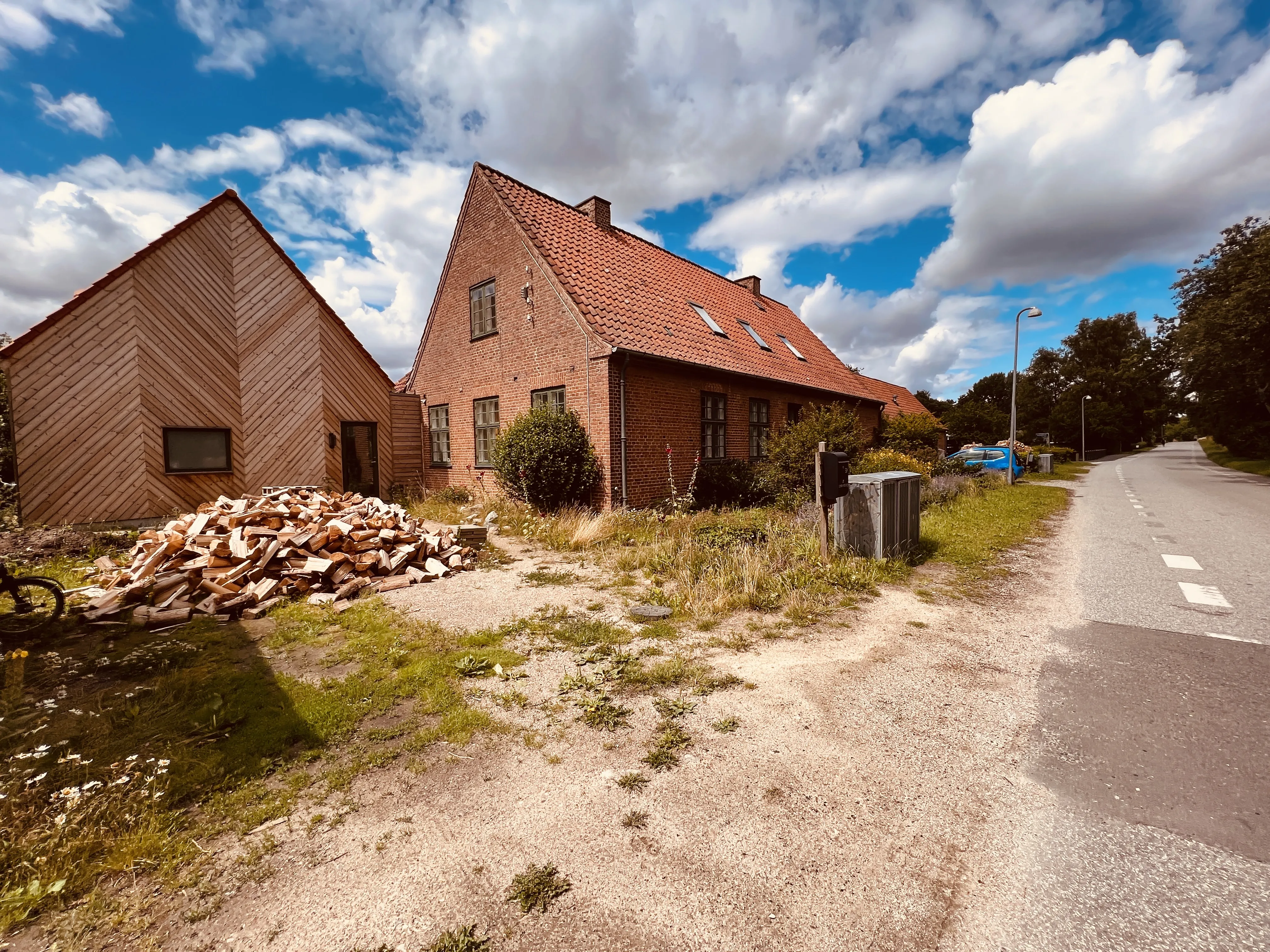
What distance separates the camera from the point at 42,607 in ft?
18.5

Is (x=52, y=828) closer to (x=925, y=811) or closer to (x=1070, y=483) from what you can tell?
(x=925, y=811)

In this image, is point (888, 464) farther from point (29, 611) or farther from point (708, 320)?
point (29, 611)

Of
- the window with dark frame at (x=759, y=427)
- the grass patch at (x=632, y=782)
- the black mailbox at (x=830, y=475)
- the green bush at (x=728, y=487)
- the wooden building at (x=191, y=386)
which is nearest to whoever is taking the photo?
the grass patch at (x=632, y=782)

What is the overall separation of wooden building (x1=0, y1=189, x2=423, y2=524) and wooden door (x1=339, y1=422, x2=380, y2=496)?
4cm

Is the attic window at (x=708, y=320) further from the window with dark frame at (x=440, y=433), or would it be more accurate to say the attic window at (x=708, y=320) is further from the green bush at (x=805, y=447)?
the window with dark frame at (x=440, y=433)

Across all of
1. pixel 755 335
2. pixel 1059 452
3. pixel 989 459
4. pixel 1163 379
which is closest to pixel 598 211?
pixel 755 335

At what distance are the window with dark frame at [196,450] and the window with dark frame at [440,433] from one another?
16.9ft

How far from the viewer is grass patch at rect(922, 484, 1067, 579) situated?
309 inches

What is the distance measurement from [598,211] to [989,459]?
1987 cm

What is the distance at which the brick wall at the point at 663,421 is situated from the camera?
11141 mm

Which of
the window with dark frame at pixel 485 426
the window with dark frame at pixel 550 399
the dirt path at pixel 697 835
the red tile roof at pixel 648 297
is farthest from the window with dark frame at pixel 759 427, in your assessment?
the dirt path at pixel 697 835

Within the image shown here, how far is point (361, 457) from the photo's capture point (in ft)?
44.9

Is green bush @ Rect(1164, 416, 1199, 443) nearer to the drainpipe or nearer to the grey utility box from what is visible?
the grey utility box

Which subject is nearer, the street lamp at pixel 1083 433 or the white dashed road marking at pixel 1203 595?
the white dashed road marking at pixel 1203 595
